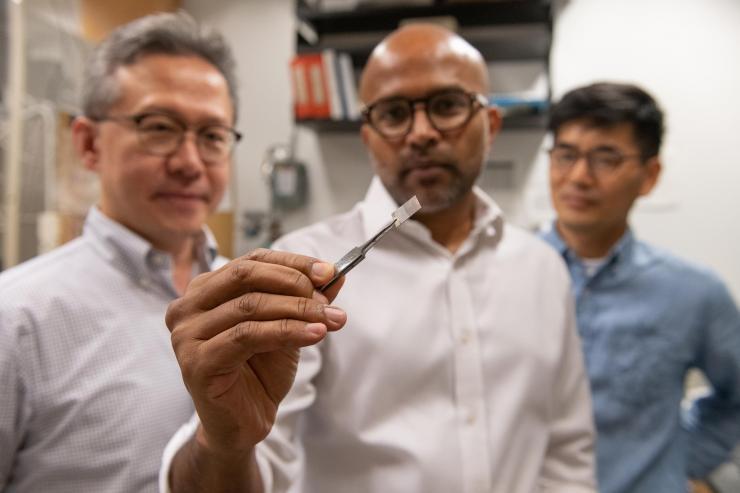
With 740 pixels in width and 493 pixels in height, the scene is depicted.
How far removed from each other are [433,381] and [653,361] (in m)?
0.74

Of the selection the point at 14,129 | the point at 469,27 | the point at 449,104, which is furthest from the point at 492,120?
the point at 14,129

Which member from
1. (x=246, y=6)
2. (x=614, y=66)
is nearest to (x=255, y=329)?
(x=614, y=66)

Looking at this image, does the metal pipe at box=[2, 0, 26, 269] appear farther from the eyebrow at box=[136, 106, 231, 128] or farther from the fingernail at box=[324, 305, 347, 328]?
the fingernail at box=[324, 305, 347, 328]

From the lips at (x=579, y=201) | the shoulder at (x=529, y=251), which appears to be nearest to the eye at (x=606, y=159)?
the lips at (x=579, y=201)

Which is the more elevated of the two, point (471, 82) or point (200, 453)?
point (471, 82)

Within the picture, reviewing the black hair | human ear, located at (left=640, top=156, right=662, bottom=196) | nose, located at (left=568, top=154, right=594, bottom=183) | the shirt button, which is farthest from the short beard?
human ear, located at (left=640, top=156, right=662, bottom=196)

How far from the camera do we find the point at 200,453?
2.15 feet

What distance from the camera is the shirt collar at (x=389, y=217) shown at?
1062 millimetres

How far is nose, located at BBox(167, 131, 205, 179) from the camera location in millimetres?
1016

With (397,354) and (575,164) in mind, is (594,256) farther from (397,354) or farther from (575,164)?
(397,354)

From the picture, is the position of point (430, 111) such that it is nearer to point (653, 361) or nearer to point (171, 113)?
point (171, 113)

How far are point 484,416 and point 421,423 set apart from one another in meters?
0.13

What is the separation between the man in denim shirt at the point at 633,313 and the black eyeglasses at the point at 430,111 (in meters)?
0.54

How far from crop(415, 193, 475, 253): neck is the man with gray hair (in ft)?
1.64
